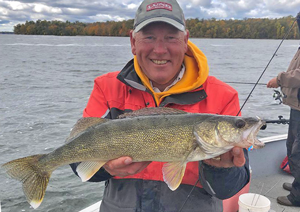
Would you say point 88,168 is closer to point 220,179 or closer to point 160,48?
point 220,179

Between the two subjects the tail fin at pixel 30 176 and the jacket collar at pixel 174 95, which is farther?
the jacket collar at pixel 174 95

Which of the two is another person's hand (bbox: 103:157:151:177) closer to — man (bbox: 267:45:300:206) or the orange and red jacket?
the orange and red jacket

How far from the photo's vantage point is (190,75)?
300 centimetres

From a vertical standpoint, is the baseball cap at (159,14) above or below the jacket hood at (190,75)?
above

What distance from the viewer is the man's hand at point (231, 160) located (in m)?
2.32

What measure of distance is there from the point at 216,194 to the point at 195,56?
1355 millimetres

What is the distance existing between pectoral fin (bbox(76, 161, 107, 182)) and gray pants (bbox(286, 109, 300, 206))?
3232mm

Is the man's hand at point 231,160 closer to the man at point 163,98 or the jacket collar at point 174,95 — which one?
the man at point 163,98

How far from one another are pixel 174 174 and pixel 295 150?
2902 mm

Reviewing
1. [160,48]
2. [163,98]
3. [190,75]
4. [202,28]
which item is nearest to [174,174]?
[163,98]

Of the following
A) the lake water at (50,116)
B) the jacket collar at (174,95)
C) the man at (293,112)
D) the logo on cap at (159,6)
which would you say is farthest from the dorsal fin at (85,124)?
the lake water at (50,116)

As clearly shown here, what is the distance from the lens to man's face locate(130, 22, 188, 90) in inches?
114

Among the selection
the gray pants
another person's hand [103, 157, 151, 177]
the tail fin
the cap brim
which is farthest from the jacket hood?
the gray pants

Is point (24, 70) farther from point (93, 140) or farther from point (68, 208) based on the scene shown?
point (93, 140)
